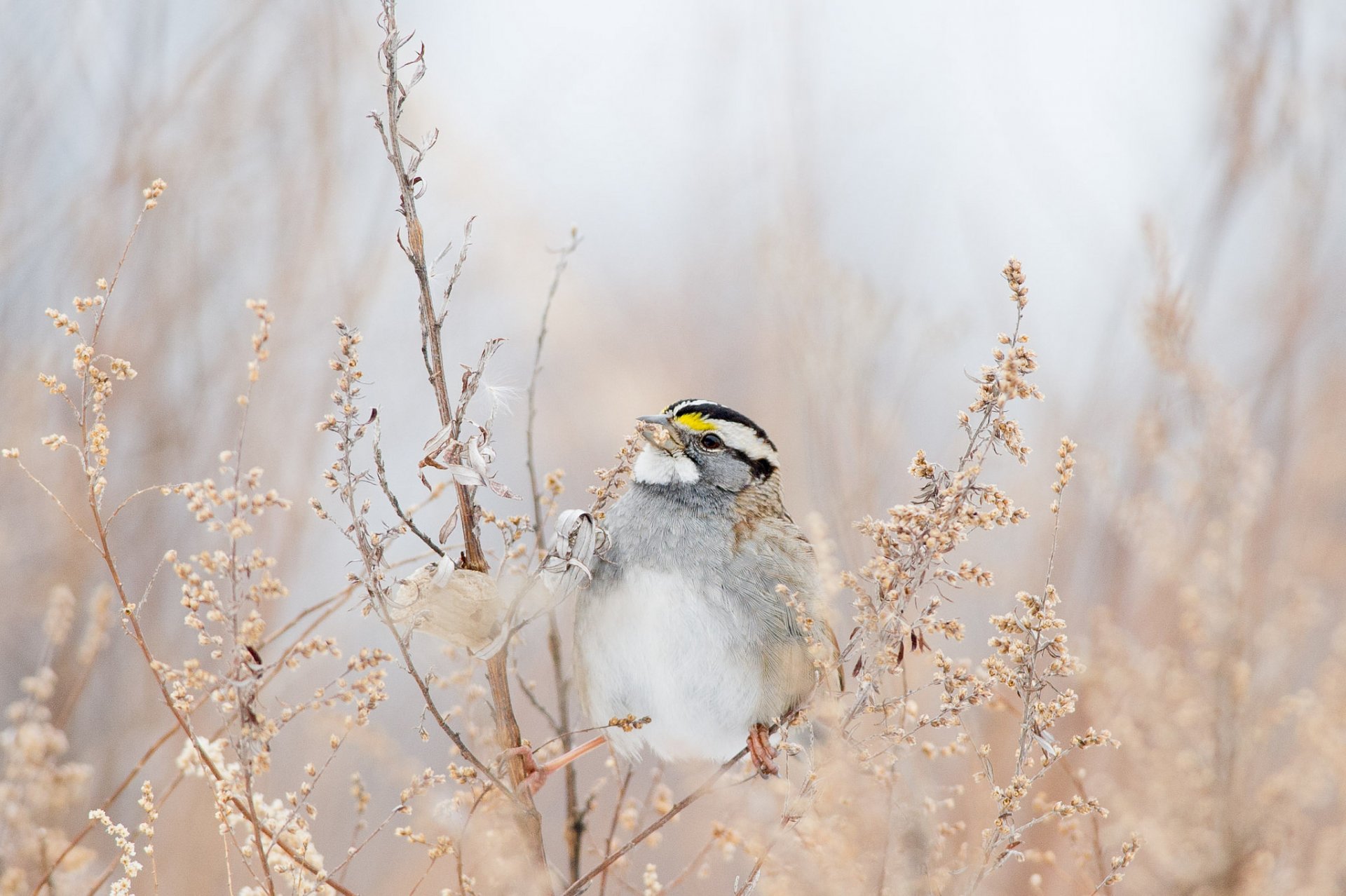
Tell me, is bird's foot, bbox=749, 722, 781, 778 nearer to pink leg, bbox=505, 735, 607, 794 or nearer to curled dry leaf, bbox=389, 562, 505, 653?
pink leg, bbox=505, 735, 607, 794

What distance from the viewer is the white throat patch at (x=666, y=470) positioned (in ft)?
10.4

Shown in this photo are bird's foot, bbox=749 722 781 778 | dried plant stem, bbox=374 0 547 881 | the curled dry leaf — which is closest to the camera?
dried plant stem, bbox=374 0 547 881

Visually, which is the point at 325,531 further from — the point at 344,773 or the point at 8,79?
the point at 8,79

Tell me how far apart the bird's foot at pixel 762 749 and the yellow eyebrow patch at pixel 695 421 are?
2.83ft

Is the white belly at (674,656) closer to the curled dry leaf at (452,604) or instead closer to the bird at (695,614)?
the bird at (695,614)

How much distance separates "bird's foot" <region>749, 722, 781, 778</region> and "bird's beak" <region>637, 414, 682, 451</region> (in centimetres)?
84

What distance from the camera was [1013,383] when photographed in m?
1.71

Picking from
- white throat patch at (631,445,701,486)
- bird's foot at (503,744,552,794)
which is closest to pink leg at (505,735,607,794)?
bird's foot at (503,744,552,794)

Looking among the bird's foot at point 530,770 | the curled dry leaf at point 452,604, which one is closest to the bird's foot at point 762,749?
the bird's foot at point 530,770

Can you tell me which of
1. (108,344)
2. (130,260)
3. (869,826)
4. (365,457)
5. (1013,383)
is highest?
(130,260)

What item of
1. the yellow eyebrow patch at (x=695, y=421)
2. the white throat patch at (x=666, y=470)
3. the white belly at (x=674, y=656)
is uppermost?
the yellow eyebrow patch at (x=695, y=421)

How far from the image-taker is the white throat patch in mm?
3172

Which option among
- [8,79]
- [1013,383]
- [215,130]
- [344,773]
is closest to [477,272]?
[215,130]

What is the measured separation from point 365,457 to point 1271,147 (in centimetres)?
338
